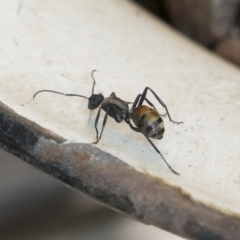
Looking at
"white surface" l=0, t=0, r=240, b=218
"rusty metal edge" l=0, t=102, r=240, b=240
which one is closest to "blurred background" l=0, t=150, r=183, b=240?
"white surface" l=0, t=0, r=240, b=218

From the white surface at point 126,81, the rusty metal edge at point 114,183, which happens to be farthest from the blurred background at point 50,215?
the rusty metal edge at point 114,183

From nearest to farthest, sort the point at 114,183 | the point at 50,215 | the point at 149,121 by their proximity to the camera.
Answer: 1. the point at 114,183
2. the point at 149,121
3. the point at 50,215

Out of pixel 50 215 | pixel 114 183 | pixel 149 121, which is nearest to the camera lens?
pixel 114 183

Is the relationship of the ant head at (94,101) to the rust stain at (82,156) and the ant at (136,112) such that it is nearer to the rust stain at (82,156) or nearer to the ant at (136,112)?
the ant at (136,112)

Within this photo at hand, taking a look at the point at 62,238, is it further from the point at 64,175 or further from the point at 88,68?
the point at 64,175

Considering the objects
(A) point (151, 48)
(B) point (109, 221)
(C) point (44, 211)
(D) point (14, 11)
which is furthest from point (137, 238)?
(D) point (14, 11)

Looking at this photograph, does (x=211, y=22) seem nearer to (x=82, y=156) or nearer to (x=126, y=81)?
(x=126, y=81)

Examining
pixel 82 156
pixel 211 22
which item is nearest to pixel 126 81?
pixel 82 156
